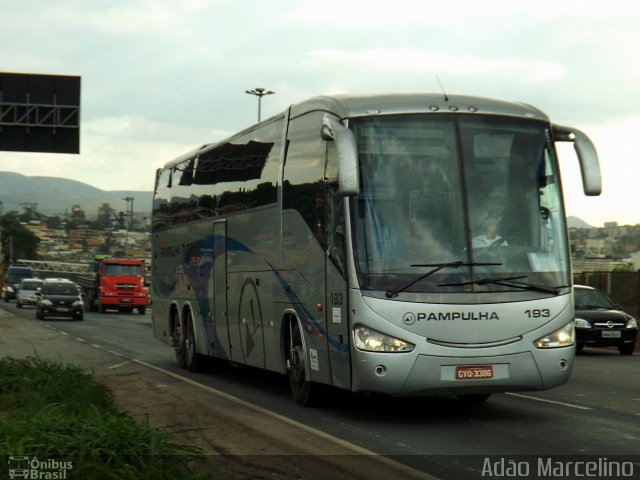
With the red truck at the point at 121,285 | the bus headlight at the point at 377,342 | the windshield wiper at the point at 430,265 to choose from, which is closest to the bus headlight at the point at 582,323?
the windshield wiper at the point at 430,265

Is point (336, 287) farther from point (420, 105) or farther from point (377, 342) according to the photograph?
point (420, 105)

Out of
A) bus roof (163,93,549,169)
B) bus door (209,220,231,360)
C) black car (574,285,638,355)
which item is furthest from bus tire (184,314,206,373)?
black car (574,285,638,355)

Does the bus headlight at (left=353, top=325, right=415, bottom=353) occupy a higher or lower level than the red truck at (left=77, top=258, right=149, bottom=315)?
lower

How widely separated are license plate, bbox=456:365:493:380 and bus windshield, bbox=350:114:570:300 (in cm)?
75

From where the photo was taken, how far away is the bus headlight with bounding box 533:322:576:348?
1197 cm

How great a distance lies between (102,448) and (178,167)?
14.2 metres

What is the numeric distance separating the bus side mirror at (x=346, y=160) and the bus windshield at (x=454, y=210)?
433 mm

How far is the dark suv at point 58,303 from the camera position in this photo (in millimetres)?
49062

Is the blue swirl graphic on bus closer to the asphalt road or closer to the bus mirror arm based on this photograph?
the asphalt road

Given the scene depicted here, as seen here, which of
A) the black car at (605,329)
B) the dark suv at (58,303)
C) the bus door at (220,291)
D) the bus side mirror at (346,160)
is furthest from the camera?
the dark suv at (58,303)

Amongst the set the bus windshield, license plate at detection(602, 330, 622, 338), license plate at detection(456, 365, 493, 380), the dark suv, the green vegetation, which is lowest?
the green vegetation

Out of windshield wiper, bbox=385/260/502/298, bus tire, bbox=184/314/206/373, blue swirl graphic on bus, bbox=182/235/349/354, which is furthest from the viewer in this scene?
bus tire, bbox=184/314/206/373

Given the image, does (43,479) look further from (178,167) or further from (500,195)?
(178,167)

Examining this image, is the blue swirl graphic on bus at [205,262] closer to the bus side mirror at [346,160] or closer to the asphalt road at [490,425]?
the asphalt road at [490,425]
